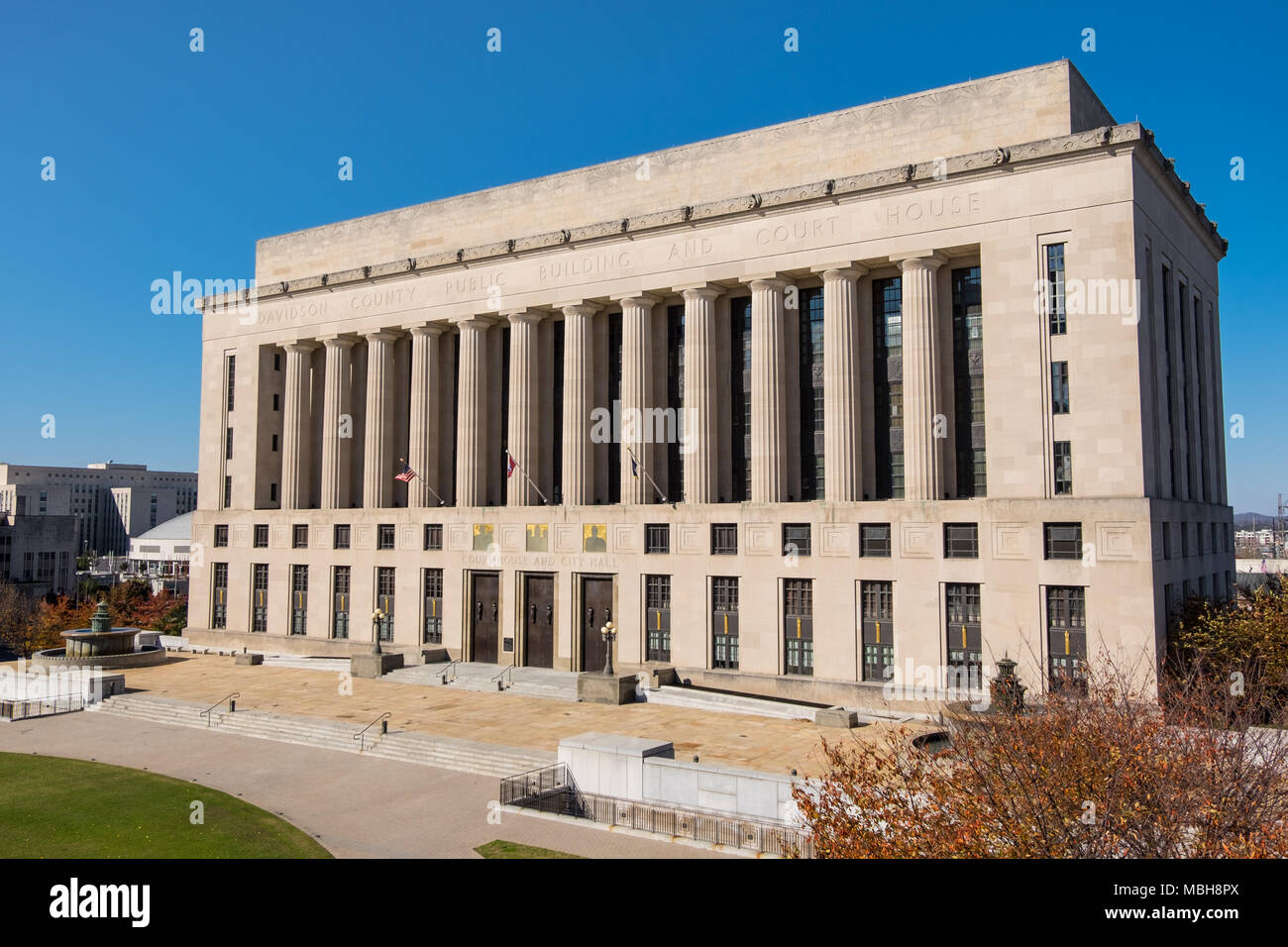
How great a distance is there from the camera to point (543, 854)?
2244 centimetres

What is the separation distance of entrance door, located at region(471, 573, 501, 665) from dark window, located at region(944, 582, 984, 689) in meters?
26.2

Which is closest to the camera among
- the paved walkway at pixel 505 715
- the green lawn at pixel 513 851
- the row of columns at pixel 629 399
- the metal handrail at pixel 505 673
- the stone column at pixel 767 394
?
the green lawn at pixel 513 851

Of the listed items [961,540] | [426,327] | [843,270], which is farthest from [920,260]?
[426,327]

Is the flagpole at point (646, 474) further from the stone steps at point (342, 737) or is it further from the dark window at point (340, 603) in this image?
the dark window at point (340, 603)

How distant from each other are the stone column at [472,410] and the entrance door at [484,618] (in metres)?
5.32

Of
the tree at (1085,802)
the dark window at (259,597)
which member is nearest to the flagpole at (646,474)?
the dark window at (259,597)

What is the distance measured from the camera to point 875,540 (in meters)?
43.5

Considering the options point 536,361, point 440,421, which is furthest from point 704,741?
point 440,421

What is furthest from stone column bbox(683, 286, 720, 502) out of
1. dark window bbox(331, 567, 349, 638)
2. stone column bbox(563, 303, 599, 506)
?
dark window bbox(331, 567, 349, 638)

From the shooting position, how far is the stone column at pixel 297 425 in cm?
6519

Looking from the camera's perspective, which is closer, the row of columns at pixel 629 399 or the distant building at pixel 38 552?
the row of columns at pixel 629 399

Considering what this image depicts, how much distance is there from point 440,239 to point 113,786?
131ft
